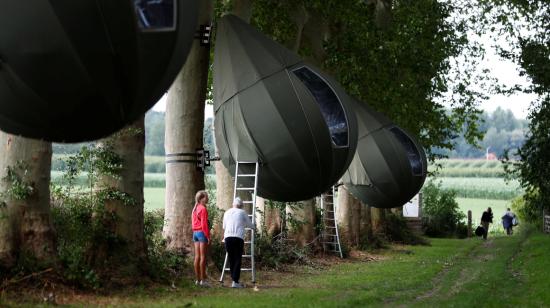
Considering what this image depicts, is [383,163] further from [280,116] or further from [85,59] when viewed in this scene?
[85,59]

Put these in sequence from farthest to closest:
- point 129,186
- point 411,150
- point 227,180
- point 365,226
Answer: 1. point 365,226
2. point 411,150
3. point 227,180
4. point 129,186

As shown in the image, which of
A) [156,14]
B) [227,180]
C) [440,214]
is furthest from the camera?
[440,214]

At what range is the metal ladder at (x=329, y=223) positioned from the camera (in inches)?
1356

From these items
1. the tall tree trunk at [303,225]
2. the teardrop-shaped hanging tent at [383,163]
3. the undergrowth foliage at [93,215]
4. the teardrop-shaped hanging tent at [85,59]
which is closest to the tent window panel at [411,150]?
the teardrop-shaped hanging tent at [383,163]

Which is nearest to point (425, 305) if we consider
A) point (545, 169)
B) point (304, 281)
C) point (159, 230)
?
point (304, 281)

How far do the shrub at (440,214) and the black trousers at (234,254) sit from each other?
44.3 m

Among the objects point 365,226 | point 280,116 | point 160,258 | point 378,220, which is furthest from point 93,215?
point 378,220

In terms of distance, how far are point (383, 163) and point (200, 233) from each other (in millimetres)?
13970

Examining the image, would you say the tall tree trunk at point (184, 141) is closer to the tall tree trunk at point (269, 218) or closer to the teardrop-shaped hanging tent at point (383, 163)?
the tall tree trunk at point (269, 218)

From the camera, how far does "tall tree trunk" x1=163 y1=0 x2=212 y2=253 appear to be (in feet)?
73.7

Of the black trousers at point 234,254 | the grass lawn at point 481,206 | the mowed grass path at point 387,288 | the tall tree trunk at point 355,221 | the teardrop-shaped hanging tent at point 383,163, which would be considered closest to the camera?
the mowed grass path at point 387,288

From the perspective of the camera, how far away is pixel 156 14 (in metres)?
8.41

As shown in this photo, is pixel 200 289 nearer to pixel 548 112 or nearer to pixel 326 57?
pixel 326 57

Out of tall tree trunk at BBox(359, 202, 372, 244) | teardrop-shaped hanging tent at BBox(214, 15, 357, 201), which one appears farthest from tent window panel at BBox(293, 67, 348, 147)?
tall tree trunk at BBox(359, 202, 372, 244)
